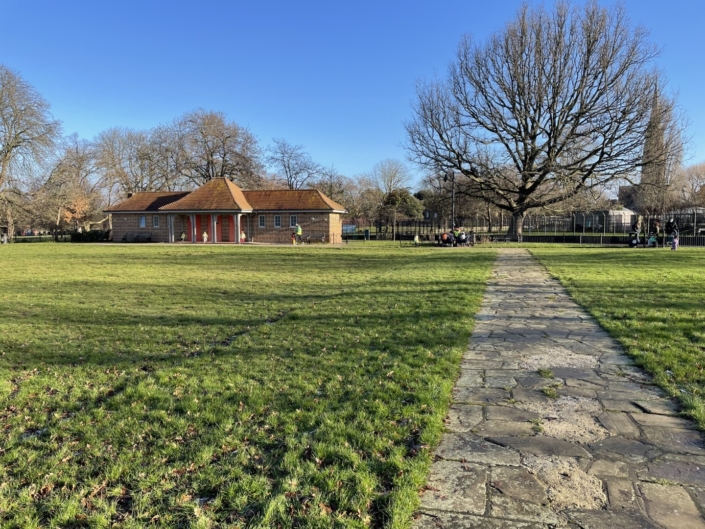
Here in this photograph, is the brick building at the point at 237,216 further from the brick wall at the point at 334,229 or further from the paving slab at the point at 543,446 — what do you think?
the paving slab at the point at 543,446

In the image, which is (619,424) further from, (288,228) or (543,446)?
(288,228)

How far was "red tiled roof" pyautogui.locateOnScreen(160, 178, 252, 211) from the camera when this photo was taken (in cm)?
3616

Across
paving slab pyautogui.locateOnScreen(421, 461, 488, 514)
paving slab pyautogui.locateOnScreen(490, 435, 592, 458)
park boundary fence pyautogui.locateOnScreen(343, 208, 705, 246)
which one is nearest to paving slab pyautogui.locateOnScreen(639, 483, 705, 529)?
paving slab pyautogui.locateOnScreen(490, 435, 592, 458)

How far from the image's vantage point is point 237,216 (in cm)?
3684

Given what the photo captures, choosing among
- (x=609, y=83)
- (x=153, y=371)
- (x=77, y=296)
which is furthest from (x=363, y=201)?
(x=153, y=371)

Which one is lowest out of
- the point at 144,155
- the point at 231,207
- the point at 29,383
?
the point at 29,383

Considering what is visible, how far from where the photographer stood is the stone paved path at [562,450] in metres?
2.31

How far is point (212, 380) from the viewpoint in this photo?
14.6 ft

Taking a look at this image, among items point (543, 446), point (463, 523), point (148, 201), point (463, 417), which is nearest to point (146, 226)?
point (148, 201)

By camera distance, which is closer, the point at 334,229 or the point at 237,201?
the point at 237,201

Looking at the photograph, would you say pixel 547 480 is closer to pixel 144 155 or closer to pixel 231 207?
pixel 231 207

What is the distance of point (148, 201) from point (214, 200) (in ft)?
27.0

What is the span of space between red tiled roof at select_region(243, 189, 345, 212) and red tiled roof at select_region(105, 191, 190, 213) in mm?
7236

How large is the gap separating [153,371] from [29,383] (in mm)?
1142
